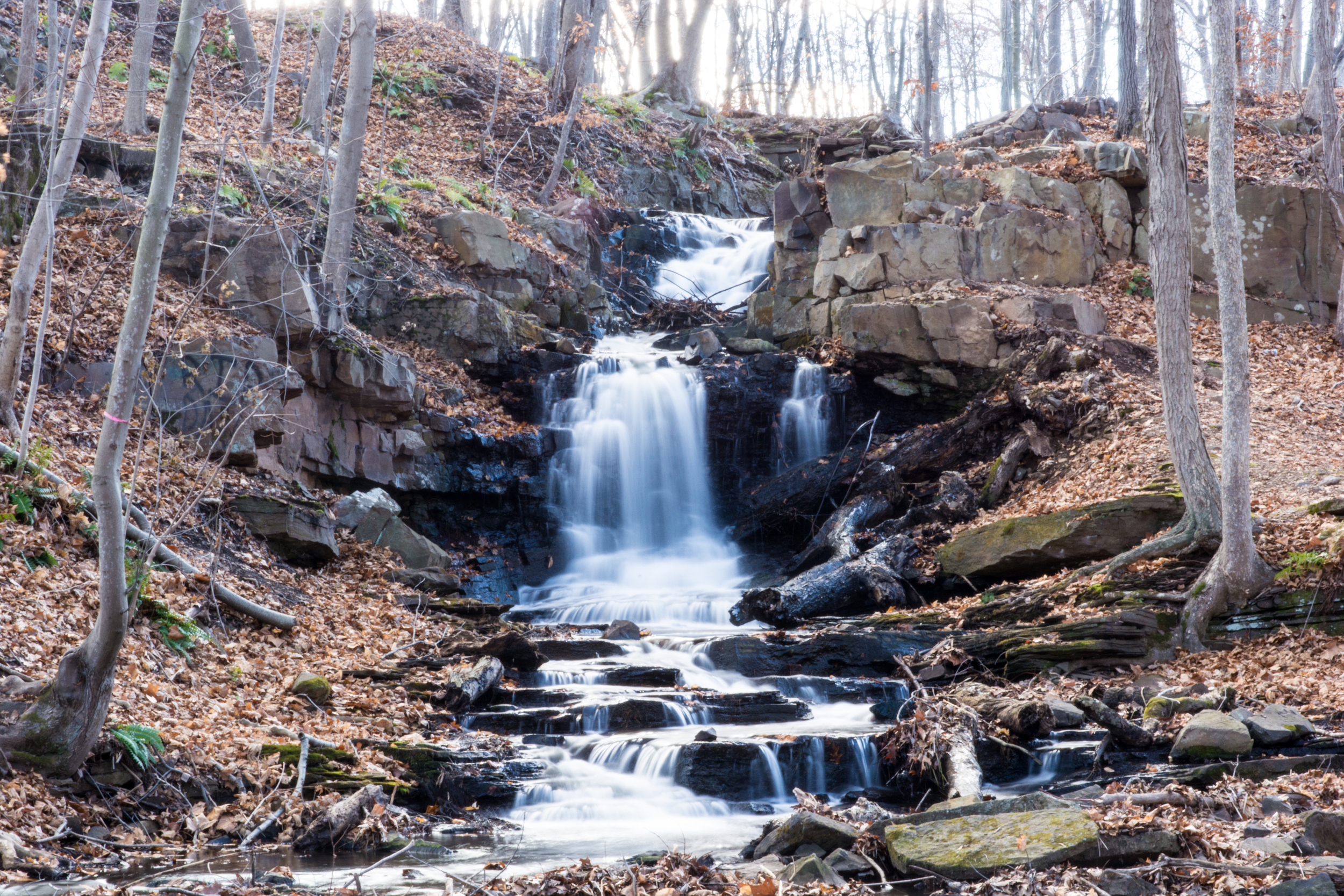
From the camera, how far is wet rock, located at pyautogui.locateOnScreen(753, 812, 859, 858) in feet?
15.9

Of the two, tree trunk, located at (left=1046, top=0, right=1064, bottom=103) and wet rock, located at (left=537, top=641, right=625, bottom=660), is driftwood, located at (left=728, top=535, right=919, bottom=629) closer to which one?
wet rock, located at (left=537, top=641, right=625, bottom=660)

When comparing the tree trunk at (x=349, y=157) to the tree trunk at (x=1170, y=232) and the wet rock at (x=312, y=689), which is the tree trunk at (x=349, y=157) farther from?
the tree trunk at (x=1170, y=232)

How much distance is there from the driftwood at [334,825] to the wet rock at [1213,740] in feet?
17.6

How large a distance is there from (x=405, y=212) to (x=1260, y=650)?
45.6ft

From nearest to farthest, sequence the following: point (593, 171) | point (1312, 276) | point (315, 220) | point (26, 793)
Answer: point (26, 793) < point (315, 220) < point (1312, 276) < point (593, 171)

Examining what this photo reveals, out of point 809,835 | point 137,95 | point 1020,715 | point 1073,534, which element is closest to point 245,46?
point 137,95

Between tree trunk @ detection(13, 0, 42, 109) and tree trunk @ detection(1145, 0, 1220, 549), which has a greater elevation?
tree trunk @ detection(13, 0, 42, 109)

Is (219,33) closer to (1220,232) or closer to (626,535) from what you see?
(626,535)

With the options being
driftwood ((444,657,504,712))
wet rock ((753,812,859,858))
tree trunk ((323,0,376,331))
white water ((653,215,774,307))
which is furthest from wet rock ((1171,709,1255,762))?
white water ((653,215,774,307))

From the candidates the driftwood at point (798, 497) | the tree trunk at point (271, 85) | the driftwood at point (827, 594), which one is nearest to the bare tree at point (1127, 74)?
the driftwood at point (798, 497)

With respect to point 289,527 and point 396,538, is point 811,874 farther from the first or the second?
point 396,538

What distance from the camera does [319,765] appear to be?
5.95 metres

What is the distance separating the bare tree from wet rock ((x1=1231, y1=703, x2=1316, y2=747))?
14.8m

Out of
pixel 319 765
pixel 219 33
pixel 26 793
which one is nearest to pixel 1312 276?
pixel 319 765
